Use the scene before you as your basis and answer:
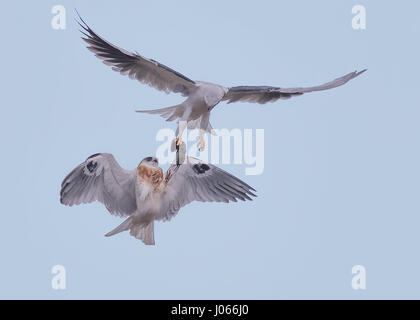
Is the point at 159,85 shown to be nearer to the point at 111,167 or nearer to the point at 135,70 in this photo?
the point at 135,70

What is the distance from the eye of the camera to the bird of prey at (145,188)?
9.76 m

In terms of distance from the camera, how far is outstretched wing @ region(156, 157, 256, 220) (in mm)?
10055

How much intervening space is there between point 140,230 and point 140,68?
62.2 inches

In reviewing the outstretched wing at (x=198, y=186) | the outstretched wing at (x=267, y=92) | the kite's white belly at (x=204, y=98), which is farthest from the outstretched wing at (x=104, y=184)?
the outstretched wing at (x=267, y=92)

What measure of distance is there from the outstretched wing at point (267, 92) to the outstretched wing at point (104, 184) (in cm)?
138

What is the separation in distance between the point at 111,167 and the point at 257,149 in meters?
1.27

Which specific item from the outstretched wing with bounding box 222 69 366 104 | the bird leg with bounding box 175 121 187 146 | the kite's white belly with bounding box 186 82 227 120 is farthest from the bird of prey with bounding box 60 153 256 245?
the outstretched wing with bounding box 222 69 366 104

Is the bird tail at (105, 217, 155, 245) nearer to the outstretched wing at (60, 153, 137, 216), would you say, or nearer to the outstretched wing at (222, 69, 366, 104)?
the outstretched wing at (60, 153, 137, 216)

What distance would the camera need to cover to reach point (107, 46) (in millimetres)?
10328

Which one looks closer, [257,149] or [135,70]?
[257,149]

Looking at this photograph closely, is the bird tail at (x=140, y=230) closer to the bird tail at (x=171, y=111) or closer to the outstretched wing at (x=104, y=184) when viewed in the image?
the outstretched wing at (x=104, y=184)

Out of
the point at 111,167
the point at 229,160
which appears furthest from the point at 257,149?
the point at 111,167

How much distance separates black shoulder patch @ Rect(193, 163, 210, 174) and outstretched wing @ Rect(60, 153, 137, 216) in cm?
59
